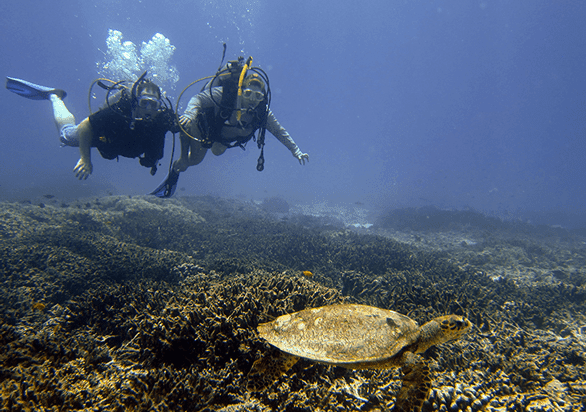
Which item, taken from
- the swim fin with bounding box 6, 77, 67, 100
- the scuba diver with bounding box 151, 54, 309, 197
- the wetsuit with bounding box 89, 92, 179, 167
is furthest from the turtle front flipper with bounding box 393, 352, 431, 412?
the swim fin with bounding box 6, 77, 67, 100

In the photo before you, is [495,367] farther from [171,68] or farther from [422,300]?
[171,68]

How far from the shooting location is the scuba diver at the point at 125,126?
203 inches

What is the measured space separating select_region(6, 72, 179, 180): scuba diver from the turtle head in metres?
6.63

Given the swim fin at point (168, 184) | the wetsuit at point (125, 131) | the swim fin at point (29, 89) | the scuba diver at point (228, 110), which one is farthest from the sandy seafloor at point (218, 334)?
the swim fin at point (29, 89)

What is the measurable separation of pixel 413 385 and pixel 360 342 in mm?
592

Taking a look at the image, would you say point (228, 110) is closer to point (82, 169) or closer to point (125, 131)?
point (125, 131)

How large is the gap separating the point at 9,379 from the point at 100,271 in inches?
117

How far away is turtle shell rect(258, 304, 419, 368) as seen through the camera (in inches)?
78.1

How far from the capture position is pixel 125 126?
544 centimetres

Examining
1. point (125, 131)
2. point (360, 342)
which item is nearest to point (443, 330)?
point (360, 342)

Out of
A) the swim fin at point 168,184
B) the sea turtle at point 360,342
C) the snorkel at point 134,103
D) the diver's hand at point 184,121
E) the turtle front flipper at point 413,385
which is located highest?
the snorkel at point 134,103

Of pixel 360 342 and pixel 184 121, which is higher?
pixel 184 121

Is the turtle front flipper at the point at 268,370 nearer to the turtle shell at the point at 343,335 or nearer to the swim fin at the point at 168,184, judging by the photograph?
the turtle shell at the point at 343,335

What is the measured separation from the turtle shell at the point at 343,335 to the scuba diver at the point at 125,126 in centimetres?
546
